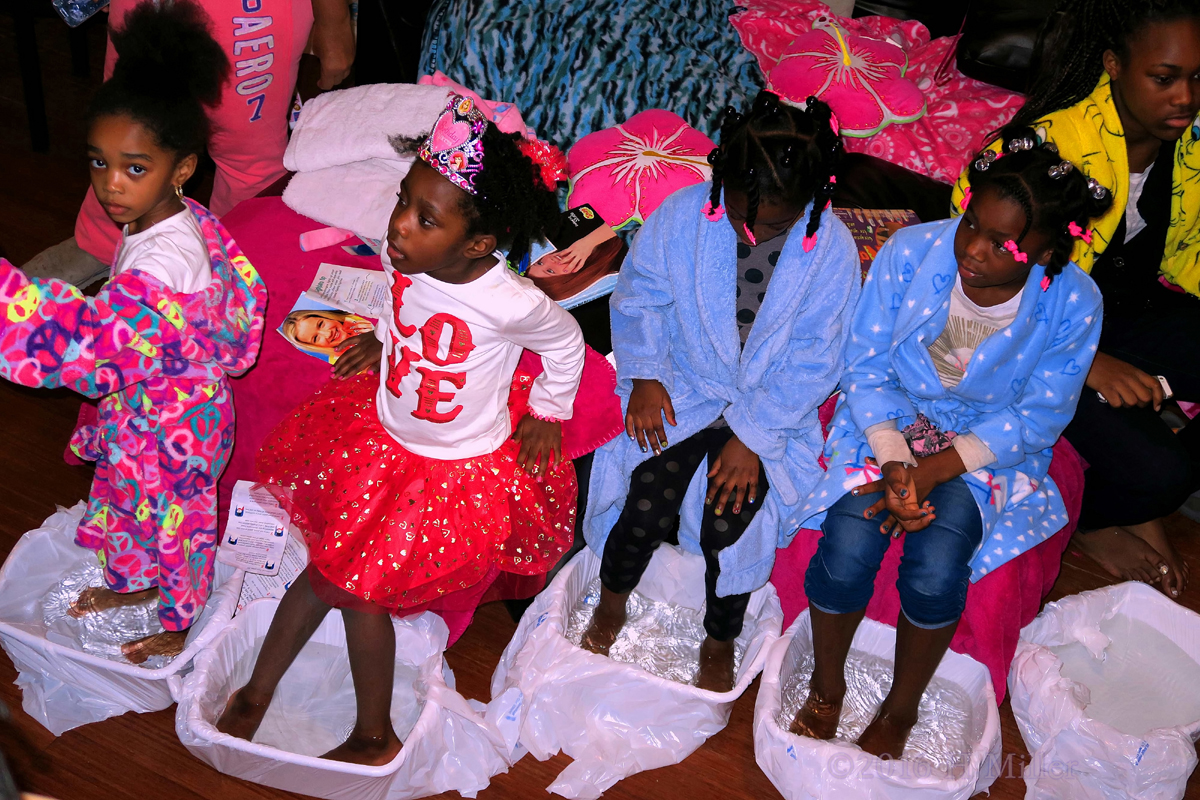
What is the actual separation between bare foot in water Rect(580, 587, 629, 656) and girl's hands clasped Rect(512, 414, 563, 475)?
0.33 m

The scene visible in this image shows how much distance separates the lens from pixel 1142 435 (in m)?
2.02

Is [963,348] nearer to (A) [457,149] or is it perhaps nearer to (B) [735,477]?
(B) [735,477]

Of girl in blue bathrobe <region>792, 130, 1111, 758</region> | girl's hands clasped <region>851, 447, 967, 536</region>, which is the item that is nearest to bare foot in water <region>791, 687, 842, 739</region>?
girl in blue bathrobe <region>792, 130, 1111, 758</region>

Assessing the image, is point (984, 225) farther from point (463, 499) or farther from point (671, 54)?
point (671, 54)

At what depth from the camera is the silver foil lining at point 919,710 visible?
6.26 feet

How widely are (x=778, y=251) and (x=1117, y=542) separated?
1.15 m

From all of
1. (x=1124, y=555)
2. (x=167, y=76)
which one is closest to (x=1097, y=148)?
(x=1124, y=555)

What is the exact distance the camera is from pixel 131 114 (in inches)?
60.7

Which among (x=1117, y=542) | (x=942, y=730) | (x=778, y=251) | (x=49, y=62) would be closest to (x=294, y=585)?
(x=778, y=251)

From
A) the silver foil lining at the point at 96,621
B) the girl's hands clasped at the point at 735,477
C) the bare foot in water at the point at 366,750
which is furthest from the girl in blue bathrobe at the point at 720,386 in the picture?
the silver foil lining at the point at 96,621

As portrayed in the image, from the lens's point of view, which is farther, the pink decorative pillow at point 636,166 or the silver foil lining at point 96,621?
the pink decorative pillow at point 636,166

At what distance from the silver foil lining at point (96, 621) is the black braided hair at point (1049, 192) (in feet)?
5.38

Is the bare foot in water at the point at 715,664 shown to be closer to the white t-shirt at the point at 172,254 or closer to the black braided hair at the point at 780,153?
the black braided hair at the point at 780,153

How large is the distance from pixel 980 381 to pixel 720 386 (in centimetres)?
45
